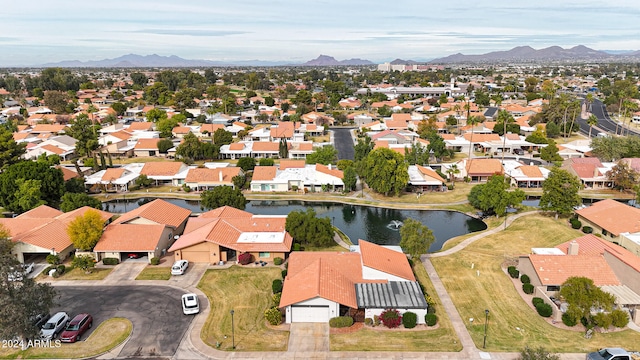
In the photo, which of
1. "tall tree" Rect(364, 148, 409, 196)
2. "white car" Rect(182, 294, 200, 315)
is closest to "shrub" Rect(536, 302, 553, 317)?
"white car" Rect(182, 294, 200, 315)

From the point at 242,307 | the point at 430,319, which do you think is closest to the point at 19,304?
the point at 242,307

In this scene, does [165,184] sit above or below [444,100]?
below

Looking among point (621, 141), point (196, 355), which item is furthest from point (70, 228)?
point (621, 141)

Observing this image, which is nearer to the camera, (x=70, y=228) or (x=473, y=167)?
(x=70, y=228)

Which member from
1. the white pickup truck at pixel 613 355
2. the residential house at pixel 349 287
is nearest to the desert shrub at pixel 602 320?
the white pickup truck at pixel 613 355

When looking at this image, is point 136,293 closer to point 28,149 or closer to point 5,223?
point 5,223

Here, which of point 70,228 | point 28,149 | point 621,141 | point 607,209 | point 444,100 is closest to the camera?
point 70,228
